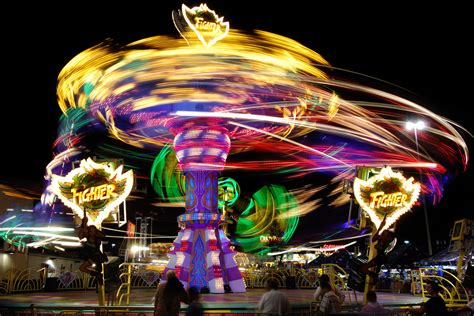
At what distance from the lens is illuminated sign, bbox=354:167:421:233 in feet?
55.2

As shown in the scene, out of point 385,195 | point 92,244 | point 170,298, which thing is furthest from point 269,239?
point 170,298

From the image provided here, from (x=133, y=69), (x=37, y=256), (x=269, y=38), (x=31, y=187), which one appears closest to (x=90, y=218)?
(x=133, y=69)

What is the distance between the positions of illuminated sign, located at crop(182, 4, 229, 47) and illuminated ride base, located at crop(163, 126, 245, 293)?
3.48m

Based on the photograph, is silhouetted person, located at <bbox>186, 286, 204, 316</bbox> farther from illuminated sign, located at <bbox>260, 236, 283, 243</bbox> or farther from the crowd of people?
illuminated sign, located at <bbox>260, 236, 283, 243</bbox>

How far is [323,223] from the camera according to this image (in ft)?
220

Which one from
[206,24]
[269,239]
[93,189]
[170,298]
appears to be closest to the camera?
[170,298]

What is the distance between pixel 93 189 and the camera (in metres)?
16.0

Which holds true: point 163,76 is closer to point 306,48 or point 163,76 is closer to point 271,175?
point 306,48

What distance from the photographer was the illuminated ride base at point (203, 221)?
2112 centimetres

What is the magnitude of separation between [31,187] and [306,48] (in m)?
32.0

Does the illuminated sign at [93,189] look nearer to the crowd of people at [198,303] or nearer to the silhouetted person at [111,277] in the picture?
the silhouetted person at [111,277]

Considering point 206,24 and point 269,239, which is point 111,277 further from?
point 269,239

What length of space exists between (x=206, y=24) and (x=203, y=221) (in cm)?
746

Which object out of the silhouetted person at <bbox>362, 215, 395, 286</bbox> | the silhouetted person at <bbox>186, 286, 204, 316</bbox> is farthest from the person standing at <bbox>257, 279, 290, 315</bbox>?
the silhouetted person at <bbox>362, 215, 395, 286</bbox>
